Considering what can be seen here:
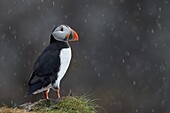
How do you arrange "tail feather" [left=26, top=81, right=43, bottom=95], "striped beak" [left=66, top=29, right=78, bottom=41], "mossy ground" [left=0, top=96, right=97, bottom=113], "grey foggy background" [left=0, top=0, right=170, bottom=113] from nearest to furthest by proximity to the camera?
"mossy ground" [left=0, top=96, right=97, bottom=113] → "tail feather" [left=26, top=81, right=43, bottom=95] → "striped beak" [left=66, top=29, right=78, bottom=41] → "grey foggy background" [left=0, top=0, right=170, bottom=113]

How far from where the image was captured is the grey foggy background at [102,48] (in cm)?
1416

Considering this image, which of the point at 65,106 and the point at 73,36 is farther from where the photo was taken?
the point at 73,36

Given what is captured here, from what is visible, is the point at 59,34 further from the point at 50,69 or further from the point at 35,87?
the point at 35,87

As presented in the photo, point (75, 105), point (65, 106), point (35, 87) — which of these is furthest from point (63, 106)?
point (35, 87)

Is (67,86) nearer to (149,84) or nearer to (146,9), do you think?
(149,84)

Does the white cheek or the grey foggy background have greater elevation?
the white cheek

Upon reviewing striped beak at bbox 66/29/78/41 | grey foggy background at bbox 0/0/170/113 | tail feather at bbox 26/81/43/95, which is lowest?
grey foggy background at bbox 0/0/170/113

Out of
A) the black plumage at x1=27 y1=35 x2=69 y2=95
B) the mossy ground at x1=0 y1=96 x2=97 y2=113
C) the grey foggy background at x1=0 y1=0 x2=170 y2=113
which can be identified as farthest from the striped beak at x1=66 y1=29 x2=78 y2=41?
the grey foggy background at x1=0 y1=0 x2=170 y2=113

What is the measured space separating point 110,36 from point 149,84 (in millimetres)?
1870

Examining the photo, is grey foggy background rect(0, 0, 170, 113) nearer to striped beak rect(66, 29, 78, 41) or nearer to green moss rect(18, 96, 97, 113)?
striped beak rect(66, 29, 78, 41)

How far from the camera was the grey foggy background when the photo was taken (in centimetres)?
1416

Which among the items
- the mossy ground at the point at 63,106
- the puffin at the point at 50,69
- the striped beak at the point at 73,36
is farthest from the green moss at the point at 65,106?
the striped beak at the point at 73,36

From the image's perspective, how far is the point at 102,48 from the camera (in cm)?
1495

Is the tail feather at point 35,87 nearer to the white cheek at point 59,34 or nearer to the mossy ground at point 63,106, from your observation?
the mossy ground at point 63,106
